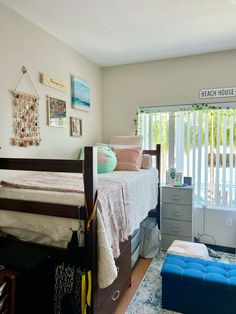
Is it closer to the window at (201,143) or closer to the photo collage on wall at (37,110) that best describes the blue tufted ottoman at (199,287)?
the window at (201,143)

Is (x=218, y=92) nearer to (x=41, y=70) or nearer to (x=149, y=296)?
(x=41, y=70)

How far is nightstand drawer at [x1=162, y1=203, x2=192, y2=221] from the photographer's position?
9.41 feet

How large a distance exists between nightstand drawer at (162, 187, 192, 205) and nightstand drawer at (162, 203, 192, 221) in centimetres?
5

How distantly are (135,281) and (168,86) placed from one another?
2.39 meters

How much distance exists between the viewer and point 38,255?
142 centimetres

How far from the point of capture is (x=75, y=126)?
2.93 metres

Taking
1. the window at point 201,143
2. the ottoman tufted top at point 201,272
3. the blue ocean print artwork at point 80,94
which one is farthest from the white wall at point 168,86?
the ottoman tufted top at point 201,272

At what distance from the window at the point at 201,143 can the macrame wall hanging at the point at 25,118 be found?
5.13ft

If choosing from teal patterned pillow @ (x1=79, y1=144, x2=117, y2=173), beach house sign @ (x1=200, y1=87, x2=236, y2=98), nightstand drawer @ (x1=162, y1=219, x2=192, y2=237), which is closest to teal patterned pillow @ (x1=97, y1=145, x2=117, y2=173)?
teal patterned pillow @ (x1=79, y1=144, x2=117, y2=173)

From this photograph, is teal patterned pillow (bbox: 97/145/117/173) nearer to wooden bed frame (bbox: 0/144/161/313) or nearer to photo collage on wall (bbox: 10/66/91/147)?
photo collage on wall (bbox: 10/66/91/147)

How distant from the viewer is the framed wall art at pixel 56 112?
248cm

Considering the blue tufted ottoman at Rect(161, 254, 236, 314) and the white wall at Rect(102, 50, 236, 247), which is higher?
the white wall at Rect(102, 50, 236, 247)

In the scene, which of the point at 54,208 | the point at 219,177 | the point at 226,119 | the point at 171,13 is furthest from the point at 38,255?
the point at 226,119

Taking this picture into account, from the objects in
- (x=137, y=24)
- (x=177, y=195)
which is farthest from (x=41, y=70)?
(x=177, y=195)
